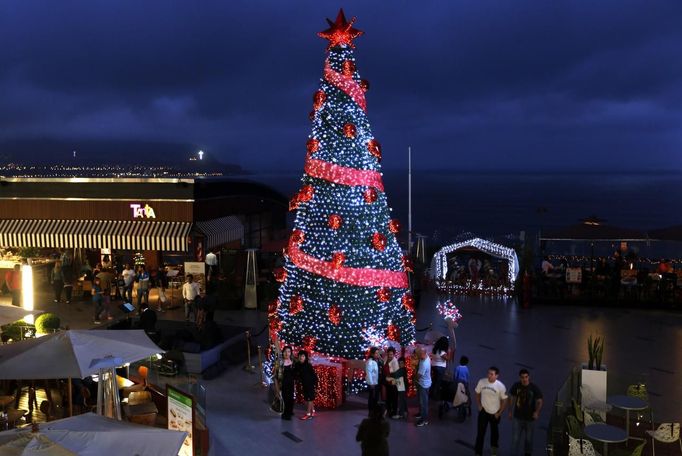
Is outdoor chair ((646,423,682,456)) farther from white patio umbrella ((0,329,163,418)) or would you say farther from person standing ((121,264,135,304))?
person standing ((121,264,135,304))

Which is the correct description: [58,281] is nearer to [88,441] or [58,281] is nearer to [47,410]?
[47,410]

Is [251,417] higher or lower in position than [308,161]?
lower

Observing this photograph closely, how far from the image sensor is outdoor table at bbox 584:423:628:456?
8234 millimetres

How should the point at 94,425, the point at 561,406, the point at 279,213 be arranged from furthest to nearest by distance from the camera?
the point at 279,213 → the point at 561,406 → the point at 94,425

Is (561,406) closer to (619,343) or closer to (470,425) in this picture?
(470,425)

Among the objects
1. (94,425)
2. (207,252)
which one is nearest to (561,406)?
(94,425)

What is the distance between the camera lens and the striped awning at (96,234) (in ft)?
69.5

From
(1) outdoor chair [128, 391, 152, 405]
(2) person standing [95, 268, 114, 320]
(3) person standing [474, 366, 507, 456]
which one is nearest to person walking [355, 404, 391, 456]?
(3) person standing [474, 366, 507, 456]

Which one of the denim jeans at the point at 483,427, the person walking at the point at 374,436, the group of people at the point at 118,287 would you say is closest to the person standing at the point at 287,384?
the denim jeans at the point at 483,427

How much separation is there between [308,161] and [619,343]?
9.42 metres

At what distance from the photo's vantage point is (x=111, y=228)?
21969mm

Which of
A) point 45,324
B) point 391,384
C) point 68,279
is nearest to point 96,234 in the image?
point 68,279

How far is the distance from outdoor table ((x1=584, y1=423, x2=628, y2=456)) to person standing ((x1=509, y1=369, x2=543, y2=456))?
0.74m

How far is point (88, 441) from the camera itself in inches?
250
